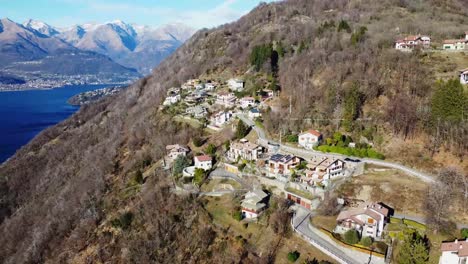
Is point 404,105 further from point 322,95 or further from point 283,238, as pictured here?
point 283,238

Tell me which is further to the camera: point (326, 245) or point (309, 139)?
point (309, 139)

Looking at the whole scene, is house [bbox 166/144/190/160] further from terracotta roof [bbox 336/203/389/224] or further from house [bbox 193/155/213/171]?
terracotta roof [bbox 336/203/389/224]

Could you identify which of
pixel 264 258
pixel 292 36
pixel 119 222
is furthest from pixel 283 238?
pixel 292 36

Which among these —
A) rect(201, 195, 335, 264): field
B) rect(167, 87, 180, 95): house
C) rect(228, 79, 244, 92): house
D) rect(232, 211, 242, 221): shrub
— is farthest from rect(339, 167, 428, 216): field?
rect(167, 87, 180, 95): house

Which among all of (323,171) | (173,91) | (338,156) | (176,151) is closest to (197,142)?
(176,151)

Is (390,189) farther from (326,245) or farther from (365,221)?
(326,245)
